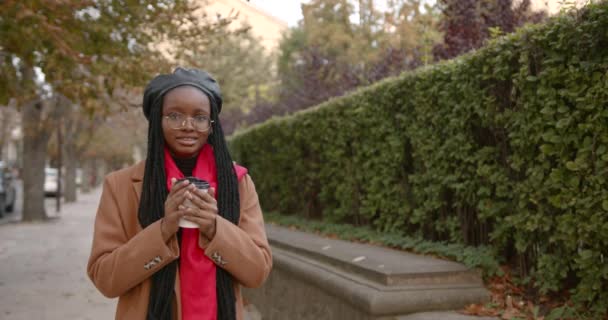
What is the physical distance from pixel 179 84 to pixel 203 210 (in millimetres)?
538

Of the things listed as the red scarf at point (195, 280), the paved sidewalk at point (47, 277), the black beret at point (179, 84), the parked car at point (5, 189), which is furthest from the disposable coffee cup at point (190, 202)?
the parked car at point (5, 189)

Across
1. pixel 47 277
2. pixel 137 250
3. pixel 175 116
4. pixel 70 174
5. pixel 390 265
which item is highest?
pixel 70 174

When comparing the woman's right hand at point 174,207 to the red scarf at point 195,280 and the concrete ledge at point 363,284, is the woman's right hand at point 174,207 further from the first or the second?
the concrete ledge at point 363,284

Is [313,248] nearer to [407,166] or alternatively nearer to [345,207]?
[407,166]

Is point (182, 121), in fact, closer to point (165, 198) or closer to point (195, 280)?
point (165, 198)

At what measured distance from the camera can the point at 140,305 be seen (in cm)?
217

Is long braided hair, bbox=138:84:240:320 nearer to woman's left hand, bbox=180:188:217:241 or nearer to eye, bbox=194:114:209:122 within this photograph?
eye, bbox=194:114:209:122

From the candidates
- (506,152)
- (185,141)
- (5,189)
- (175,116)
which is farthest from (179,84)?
(5,189)

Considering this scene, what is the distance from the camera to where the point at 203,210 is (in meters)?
2.05

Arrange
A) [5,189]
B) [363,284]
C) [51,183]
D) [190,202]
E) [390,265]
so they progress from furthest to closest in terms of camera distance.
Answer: [51,183] → [5,189] → [390,265] → [363,284] → [190,202]

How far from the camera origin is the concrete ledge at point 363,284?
3844 mm

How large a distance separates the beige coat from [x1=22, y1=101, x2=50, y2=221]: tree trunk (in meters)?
15.4

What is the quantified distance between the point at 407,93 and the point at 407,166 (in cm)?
83

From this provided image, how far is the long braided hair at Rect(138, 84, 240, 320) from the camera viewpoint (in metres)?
2.13
